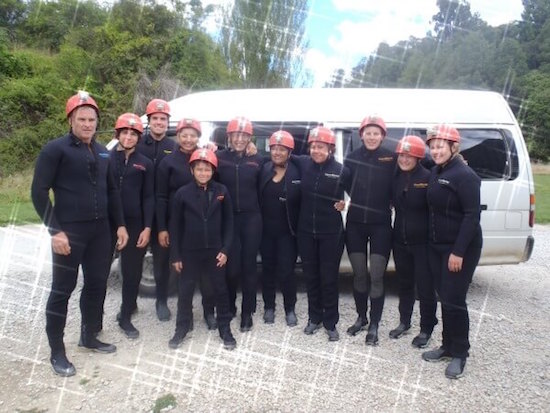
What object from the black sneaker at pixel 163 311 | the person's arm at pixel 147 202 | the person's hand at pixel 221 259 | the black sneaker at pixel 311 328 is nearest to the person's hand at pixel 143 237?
the person's arm at pixel 147 202

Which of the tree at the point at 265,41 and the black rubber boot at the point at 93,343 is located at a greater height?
the tree at the point at 265,41

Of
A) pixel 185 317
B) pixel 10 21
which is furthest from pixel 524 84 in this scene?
pixel 185 317

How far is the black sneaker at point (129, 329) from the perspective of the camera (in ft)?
14.2

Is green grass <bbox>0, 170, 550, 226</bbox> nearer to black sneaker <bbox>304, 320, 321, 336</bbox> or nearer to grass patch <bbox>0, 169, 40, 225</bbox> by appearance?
grass patch <bbox>0, 169, 40, 225</bbox>

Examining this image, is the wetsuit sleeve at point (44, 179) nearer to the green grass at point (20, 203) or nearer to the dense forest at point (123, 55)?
the green grass at point (20, 203)

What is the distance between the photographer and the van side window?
17.4 ft

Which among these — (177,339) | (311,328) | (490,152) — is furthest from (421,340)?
(490,152)

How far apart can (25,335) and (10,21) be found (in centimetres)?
3094

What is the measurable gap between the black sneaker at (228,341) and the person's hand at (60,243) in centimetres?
157

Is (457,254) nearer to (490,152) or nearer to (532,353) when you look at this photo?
(532,353)

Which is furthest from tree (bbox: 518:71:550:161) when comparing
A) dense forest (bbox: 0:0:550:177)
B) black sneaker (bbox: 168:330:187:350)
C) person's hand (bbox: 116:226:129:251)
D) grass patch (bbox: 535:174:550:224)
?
person's hand (bbox: 116:226:129:251)

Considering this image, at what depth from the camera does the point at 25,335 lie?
14.2 feet

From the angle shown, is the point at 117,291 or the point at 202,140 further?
the point at 117,291

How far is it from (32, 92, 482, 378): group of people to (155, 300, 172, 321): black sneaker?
42 centimetres
